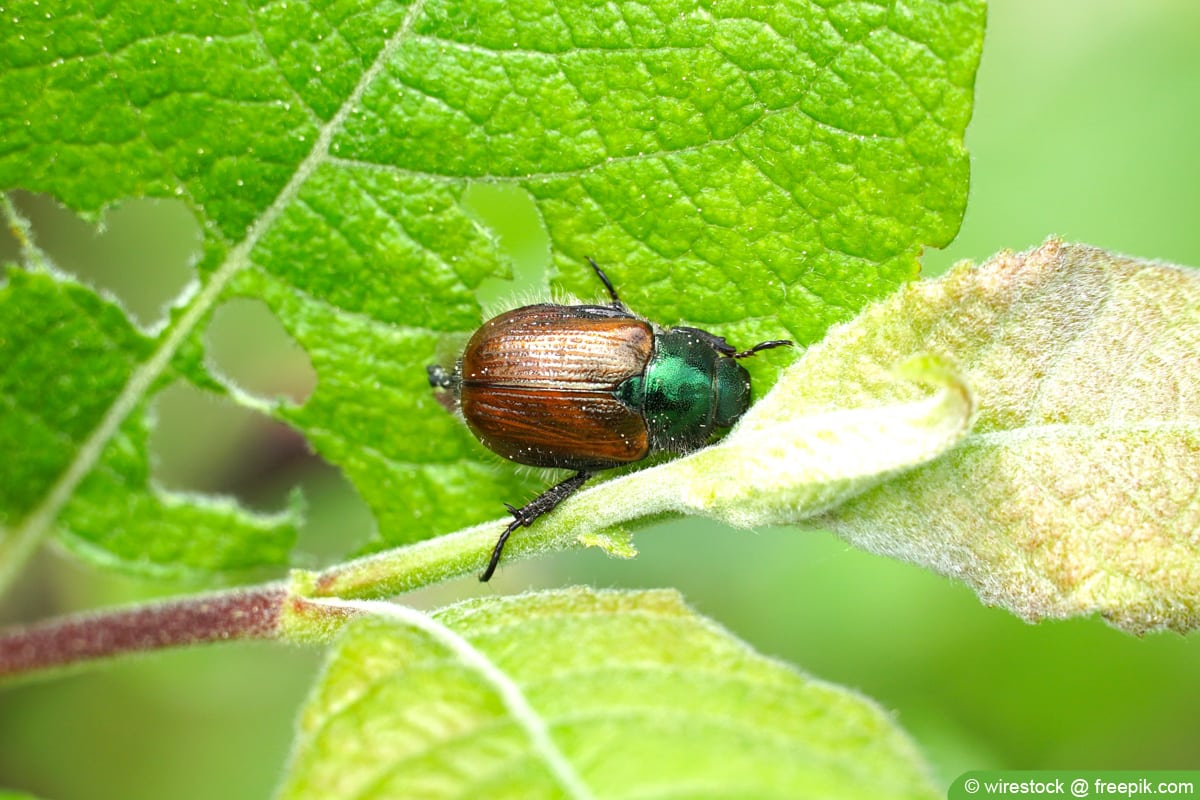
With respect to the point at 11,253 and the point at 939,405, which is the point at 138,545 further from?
the point at 939,405

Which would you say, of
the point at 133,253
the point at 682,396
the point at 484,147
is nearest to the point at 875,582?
the point at 682,396

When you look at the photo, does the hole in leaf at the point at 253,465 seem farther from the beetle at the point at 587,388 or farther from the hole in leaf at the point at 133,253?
the beetle at the point at 587,388

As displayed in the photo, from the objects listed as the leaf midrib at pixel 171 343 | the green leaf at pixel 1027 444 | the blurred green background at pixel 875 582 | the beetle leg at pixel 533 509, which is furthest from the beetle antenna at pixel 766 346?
the blurred green background at pixel 875 582

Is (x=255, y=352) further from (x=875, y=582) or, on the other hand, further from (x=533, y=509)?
(x=875, y=582)

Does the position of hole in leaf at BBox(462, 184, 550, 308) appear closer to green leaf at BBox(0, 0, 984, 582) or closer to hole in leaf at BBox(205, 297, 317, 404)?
green leaf at BBox(0, 0, 984, 582)

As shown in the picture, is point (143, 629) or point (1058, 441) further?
point (143, 629)

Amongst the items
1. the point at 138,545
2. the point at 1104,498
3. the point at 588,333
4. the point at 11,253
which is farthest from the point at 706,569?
the point at 11,253
